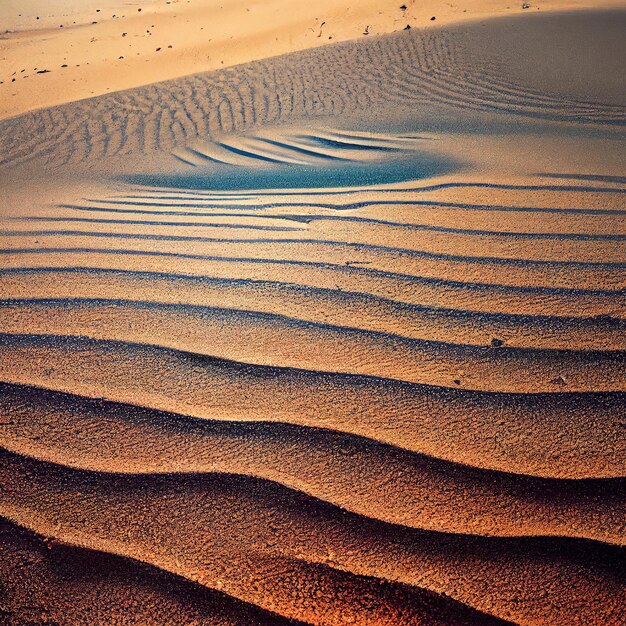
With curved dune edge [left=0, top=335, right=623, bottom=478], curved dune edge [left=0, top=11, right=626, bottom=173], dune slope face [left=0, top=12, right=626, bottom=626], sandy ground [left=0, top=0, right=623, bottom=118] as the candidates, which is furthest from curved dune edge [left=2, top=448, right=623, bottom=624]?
sandy ground [left=0, top=0, right=623, bottom=118]

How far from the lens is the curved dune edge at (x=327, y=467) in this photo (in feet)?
3.82

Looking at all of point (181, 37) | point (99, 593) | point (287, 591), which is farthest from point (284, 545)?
point (181, 37)

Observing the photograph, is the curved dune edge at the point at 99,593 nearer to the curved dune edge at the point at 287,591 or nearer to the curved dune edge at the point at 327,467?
the curved dune edge at the point at 287,591

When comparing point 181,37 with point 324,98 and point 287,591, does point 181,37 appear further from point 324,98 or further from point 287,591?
point 287,591

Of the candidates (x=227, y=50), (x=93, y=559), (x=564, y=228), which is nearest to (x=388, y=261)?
(x=564, y=228)

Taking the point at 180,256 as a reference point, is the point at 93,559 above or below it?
below

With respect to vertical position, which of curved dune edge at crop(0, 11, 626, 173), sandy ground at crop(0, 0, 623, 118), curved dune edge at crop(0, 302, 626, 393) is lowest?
curved dune edge at crop(0, 302, 626, 393)

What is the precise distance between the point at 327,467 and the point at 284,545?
224 mm

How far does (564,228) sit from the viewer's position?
8.09ft

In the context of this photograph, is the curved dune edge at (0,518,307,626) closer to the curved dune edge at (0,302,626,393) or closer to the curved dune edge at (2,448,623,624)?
the curved dune edge at (2,448,623,624)

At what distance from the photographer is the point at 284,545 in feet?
3.68

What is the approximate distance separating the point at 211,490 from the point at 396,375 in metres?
0.64

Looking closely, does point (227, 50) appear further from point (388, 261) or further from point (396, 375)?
point (396, 375)

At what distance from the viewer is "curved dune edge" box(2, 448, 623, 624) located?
1040mm
